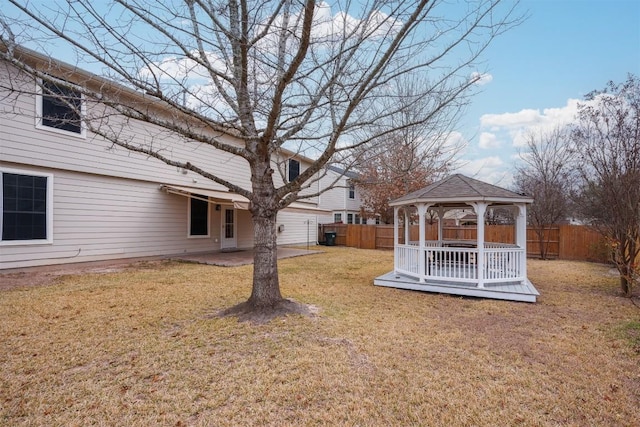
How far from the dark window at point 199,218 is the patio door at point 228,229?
92 centimetres

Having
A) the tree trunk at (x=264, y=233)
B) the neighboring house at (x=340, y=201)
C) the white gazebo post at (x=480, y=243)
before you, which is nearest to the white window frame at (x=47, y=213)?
the tree trunk at (x=264, y=233)

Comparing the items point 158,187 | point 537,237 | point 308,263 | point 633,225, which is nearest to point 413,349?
point 633,225

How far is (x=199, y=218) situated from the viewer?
1448 centimetres

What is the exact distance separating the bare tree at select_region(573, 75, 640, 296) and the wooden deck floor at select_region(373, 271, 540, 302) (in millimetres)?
2096

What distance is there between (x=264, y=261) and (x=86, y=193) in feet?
26.6

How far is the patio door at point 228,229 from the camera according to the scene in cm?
1565

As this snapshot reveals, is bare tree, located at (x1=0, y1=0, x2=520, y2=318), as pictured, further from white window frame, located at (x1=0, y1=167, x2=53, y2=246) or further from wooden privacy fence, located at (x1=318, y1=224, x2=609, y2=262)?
wooden privacy fence, located at (x1=318, y1=224, x2=609, y2=262)

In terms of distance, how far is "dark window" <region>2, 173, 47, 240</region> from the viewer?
885cm

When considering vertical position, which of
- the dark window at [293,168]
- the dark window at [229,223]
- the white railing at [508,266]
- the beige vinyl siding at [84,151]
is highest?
the dark window at [293,168]

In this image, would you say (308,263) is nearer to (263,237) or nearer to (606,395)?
(263,237)

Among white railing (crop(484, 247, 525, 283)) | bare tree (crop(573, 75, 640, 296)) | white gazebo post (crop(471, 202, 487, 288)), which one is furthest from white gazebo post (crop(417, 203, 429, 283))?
bare tree (crop(573, 75, 640, 296))

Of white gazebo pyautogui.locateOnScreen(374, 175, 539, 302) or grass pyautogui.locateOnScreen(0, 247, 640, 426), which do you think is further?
white gazebo pyautogui.locateOnScreen(374, 175, 539, 302)

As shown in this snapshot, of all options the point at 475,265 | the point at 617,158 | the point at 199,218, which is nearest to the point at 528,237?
the point at 617,158

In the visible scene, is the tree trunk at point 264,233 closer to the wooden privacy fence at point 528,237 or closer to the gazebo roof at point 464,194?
the gazebo roof at point 464,194
